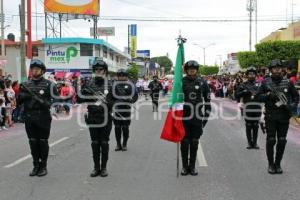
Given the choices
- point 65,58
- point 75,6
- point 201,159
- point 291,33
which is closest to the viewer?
point 201,159

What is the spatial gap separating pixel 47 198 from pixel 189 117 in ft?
8.91

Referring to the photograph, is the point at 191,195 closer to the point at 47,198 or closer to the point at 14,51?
the point at 47,198

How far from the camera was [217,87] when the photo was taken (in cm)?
4431

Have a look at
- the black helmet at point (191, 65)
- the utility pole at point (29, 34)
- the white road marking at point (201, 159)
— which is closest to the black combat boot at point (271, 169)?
the white road marking at point (201, 159)

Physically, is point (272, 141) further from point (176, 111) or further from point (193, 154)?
point (176, 111)

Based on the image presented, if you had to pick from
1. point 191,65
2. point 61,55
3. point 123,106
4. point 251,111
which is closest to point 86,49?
point 61,55

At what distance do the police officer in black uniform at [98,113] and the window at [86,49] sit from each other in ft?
161

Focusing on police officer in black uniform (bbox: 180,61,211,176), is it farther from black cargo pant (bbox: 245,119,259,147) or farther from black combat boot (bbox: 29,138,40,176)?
black cargo pant (bbox: 245,119,259,147)

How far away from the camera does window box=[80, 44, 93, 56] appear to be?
5722 centimetres

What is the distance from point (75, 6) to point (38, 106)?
47.4 metres

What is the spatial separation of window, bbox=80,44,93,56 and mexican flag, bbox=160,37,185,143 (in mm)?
49379

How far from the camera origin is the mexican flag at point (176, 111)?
8383 millimetres

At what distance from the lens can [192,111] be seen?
28.1 feet

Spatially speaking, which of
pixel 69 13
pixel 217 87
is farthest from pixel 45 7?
pixel 217 87
